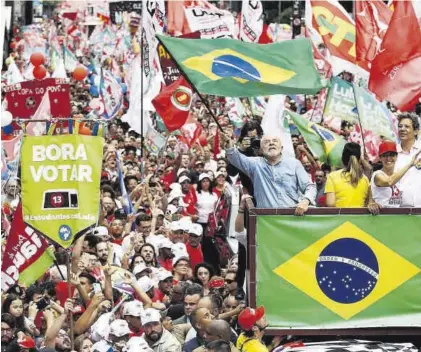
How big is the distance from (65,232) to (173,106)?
7659 millimetres

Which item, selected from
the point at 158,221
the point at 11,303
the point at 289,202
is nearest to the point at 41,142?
the point at 11,303

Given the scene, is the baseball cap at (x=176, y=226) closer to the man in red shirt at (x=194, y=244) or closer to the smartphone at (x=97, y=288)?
the man in red shirt at (x=194, y=244)

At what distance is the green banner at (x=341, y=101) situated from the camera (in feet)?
62.5

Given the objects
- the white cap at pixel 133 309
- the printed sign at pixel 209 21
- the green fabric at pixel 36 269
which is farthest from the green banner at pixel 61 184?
the printed sign at pixel 209 21

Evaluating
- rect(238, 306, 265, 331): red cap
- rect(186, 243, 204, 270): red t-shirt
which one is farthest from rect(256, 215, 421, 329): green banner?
rect(186, 243, 204, 270): red t-shirt

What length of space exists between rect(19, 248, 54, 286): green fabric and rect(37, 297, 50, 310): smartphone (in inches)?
12.5

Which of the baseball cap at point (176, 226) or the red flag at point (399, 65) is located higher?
the red flag at point (399, 65)

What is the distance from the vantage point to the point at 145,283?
1138 cm

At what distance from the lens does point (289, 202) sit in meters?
9.87

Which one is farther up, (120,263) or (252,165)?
(252,165)

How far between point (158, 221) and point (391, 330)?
5.97 metres

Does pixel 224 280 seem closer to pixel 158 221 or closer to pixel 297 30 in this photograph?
pixel 158 221

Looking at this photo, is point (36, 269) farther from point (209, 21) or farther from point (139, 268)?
point (209, 21)

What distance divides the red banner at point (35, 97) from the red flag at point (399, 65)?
175 inches
